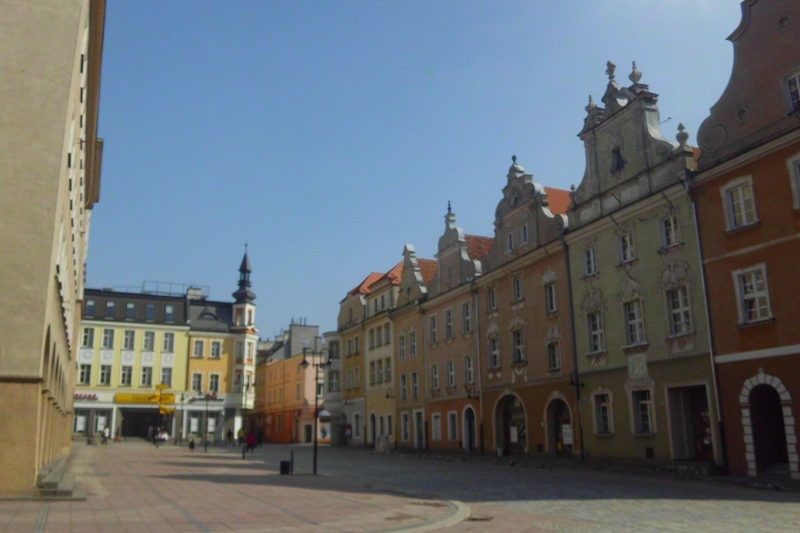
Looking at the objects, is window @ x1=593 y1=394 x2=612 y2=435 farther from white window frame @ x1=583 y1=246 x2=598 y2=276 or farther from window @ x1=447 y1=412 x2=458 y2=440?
window @ x1=447 y1=412 x2=458 y2=440

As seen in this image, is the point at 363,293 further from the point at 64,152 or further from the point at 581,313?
the point at 64,152

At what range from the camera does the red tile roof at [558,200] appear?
137ft

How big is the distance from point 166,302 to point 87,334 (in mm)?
9105

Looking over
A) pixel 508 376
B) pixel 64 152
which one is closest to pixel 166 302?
pixel 508 376

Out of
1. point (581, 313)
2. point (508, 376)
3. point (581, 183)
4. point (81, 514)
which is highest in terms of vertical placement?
point (581, 183)

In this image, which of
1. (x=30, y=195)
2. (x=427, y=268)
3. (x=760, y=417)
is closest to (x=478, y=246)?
(x=427, y=268)

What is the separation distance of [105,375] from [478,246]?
1849 inches

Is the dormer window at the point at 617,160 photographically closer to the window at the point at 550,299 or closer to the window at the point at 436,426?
the window at the point at 550,299

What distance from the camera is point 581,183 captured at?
3378 cm

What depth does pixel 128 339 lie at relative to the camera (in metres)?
78.8

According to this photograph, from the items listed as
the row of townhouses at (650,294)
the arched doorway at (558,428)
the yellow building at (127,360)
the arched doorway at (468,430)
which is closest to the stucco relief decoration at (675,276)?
the row of townhouses at (650,294)

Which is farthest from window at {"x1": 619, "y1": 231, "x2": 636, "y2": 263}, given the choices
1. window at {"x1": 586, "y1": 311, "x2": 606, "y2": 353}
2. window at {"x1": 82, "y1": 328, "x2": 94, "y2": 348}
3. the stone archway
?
window at {"x1": 82, "y1": 328, "x2": 94, "y2": 348}

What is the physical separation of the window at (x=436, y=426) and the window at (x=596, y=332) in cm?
1722

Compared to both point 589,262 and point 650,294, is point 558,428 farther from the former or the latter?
point 650,294
